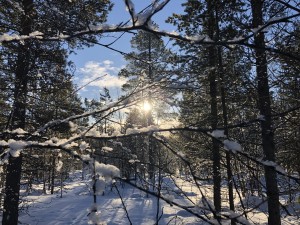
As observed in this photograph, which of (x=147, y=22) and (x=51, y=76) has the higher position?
(x=51, y=76)

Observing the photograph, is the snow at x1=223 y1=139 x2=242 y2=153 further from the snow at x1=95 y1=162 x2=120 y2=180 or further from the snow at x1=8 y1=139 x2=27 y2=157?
the snow at x1=8 y1=139 x2=27 y2=157

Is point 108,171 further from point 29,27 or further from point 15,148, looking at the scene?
point 29,27

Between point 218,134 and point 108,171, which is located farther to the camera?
point 218,134

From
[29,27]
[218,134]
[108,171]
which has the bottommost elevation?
[108,171]

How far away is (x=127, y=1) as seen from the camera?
3.16 feet

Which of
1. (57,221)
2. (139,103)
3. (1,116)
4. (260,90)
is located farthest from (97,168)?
(57,221)

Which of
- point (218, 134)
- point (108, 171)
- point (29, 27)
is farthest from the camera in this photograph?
point (29, 27)

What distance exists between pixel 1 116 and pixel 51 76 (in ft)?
5.75

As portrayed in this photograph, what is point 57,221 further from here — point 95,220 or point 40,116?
point 95,220

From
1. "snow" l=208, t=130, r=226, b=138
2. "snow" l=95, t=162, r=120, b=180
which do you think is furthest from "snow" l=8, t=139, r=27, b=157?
"snow" l=208, t=130, r=226, b=138

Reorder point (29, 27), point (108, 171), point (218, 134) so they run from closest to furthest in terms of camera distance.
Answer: point (108, 171), point (218, 134), point (29, 27)

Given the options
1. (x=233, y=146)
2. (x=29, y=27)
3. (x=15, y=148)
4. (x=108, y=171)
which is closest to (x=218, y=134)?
(x=233, y=146)

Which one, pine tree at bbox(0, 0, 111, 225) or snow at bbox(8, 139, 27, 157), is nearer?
snow at bbox(8, 139, 27, 157)

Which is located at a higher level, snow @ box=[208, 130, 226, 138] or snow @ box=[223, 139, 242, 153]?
snow @ box=[208, 130, 226, 138]
